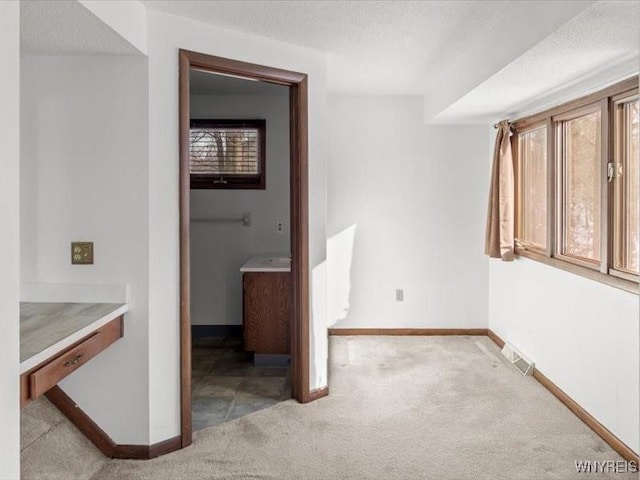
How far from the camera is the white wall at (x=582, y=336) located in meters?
2.80

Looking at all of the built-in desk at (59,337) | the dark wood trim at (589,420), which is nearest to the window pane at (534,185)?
the dark wood trim at (589,420)

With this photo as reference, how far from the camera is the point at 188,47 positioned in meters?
2.86

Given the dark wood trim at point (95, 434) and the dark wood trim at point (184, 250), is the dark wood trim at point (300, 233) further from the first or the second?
the dark wood trim at point (95, 434)

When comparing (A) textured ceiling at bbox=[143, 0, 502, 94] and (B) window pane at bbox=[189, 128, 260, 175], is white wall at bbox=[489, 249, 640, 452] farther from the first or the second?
(B) window pane at bbox=[189, 128, 260, 175]

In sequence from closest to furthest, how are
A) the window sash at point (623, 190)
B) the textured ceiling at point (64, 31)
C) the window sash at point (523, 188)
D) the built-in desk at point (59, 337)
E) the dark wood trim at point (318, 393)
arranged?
1. the built-in desk at point (59, 337)
2. the textured ceiling at point (64, 31)
3. the window sash at point (623, 190)
4. the dark wood trim at point (318, 393)
5. the window sash at point (523, 188)

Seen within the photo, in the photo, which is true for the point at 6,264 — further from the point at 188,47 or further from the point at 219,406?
the point at 219,406

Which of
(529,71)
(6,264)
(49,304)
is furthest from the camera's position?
(529,71)

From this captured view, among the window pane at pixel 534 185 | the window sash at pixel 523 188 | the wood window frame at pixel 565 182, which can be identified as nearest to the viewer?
the wood window frame at pixel 565 182

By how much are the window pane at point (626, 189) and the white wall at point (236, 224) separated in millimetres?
2868

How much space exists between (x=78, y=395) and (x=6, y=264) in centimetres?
153

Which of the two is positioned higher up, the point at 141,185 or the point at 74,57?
the point at 74,57

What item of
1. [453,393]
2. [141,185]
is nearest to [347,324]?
[453,393]

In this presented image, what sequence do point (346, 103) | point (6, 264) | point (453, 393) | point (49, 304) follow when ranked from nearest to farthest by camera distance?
1. point (6, 264)
2. point (49, 304)
3. point (453, 393)
4. point (346, 103)

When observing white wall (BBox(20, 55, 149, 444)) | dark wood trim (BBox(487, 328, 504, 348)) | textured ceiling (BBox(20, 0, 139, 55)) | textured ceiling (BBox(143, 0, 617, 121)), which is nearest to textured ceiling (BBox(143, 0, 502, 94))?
textured ceiling (BBox(143, 0, 617, 121))
